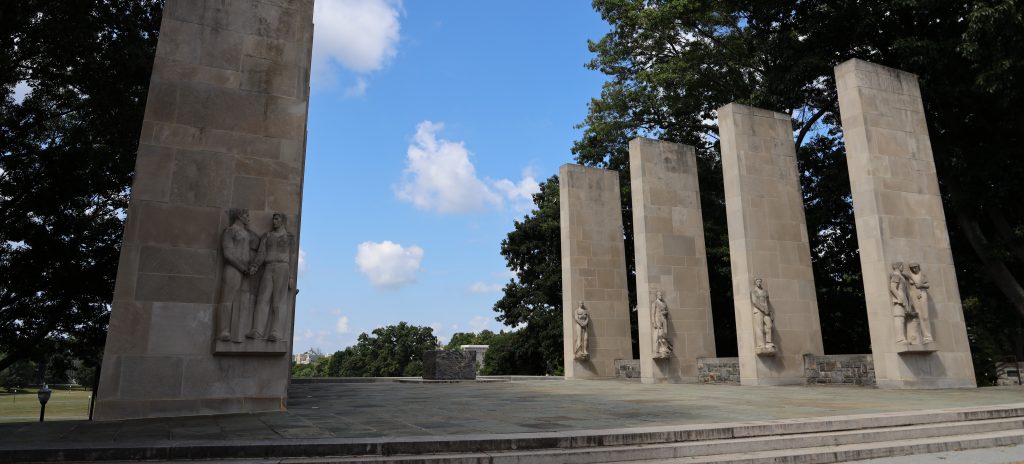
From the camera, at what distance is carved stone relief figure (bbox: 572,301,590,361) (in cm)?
2425

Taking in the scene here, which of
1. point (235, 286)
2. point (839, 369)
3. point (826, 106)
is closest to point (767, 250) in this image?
point (839, 369)

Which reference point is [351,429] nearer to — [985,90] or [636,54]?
[985,90]

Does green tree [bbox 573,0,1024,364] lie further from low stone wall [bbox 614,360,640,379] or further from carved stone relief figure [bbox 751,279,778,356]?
carved stone relief figure [bbox 751,279,778,356]

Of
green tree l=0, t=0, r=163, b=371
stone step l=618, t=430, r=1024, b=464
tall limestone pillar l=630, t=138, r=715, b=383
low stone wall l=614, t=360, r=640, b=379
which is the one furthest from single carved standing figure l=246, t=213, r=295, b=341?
low stone wall l=614, t=360, r=640, b=379

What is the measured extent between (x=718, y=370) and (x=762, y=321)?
259 cm

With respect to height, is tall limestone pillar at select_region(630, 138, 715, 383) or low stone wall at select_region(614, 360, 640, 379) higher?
tall limestone pillar at select_region(630, 138, 715, 383)

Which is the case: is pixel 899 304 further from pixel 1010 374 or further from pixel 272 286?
pixel 272 286

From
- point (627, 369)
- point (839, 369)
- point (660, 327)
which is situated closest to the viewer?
point (839, 369)

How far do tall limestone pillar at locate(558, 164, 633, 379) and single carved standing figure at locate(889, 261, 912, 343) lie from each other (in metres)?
11.5

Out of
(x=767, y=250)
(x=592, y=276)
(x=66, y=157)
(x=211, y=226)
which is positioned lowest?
(x=211, y=226)

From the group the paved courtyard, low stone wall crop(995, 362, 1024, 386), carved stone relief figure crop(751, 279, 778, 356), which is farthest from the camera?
carved stone relief figure crop(751, 279, 778, 356)

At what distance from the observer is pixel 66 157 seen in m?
16.0

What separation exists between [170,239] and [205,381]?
7.33 feet

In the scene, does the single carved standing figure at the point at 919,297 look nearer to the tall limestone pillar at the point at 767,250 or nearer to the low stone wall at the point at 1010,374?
the low stone wall at the point at 1010,374
